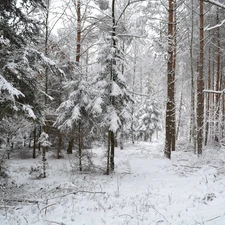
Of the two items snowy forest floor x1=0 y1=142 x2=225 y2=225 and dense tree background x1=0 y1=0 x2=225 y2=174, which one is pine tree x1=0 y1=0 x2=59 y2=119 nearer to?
dense tree background x1=0 y1=0 x2=225 y2=174

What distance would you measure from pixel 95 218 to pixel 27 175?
26.5 feet

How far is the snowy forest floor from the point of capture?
5.52 m

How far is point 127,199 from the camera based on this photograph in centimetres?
719

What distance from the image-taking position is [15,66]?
671 cm

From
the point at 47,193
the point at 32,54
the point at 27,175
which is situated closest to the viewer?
the point at 32,54

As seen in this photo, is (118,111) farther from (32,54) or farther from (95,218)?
(95,218)

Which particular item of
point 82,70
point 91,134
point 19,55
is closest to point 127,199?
point 91,134

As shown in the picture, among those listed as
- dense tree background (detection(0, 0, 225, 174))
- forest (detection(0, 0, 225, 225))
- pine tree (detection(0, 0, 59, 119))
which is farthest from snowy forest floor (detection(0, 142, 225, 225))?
pine tree (detection(0, 0, 59, 119))

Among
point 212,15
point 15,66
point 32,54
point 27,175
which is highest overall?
point 212,15

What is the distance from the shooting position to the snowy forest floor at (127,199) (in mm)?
5523

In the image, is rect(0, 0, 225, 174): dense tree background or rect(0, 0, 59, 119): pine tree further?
rect(0, 0, 225, 174): dense tree background

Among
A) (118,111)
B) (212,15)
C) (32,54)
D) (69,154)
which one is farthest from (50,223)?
(212,15)

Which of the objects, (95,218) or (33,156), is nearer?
(95,218)

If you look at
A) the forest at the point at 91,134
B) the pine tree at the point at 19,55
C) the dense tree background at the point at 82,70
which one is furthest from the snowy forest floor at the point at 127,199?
the pine tree at the point at 19,55
